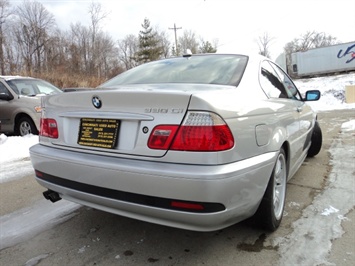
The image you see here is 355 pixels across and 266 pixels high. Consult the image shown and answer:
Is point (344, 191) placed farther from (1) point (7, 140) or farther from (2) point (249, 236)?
(1) point (7, 140)

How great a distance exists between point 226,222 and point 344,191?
2302mm

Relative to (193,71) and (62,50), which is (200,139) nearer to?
(193,71)

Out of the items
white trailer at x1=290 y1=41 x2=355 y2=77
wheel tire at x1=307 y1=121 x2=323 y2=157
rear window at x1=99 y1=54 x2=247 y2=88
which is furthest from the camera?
white trailer at x1=290 y1=41 x2=355 y2=77

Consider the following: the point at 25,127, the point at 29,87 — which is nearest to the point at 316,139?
the point at 25,127

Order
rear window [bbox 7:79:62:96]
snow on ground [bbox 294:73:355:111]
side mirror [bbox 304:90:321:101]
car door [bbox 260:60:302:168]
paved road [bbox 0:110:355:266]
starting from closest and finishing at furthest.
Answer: paved road [bbox 0:110:355:266], car door [bbox 260:60:302:168], side mirror [bbox 304:90:321:101], rear window [bbox 7:79:62:96], snow on ground [bbox 294:73:355:111]

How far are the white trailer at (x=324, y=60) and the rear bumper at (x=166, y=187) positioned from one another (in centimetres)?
3279

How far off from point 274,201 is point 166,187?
121cm

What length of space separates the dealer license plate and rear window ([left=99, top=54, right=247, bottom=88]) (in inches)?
25.8

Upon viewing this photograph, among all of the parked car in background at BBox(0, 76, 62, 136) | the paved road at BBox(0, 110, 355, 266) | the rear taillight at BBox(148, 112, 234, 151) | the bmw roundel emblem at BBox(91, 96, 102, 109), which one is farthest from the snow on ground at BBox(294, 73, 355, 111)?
the bmw roundel emblem at BBox(91, 96, 102, 109)

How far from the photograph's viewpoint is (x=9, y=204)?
3553 millimetres

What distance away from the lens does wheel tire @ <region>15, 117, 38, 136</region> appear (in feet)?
25.2

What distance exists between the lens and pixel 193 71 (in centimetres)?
288

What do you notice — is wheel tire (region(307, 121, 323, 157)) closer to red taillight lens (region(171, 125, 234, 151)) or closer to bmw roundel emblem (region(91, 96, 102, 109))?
red taillight lens (region(171, 125, 234, 151))

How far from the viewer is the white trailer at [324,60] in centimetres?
3041
